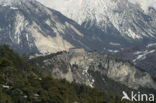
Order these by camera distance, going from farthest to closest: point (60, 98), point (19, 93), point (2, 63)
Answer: point (2, 63), point (60, 98), point (19, 93)

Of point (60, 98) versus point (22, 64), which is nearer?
point (60, 98)

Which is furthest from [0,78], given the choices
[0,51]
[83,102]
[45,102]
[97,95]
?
[0,51]

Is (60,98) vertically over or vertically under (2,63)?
under

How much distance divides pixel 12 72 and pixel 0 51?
1634 inches

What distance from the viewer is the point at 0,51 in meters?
149

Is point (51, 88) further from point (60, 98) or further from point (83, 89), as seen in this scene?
point (83, 89)

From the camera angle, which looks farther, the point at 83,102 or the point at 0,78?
the point at 83,102

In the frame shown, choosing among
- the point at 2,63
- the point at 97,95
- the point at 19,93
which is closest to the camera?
the point at 19,93

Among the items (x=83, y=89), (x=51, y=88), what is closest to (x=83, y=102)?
(x=51, y=88)

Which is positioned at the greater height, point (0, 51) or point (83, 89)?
point (0, 51)

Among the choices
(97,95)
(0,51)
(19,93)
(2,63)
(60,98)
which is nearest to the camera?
(19,93)

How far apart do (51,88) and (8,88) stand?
12606mm

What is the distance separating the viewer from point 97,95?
133 m

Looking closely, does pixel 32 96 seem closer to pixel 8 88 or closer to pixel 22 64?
pixel 8 88
